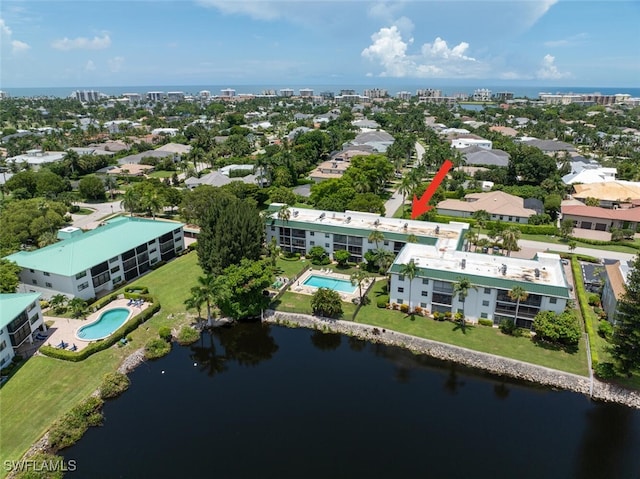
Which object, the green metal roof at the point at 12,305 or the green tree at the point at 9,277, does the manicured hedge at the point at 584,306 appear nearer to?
the green metal roof at the point at 12,305

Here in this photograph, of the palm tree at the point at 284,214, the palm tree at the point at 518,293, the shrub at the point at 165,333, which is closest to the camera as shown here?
the palm tree at the point at 518,293

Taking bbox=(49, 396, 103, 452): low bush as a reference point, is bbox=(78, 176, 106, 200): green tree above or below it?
above

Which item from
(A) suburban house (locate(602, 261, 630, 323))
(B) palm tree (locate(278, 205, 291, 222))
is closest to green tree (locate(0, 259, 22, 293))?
(B) palm tree (locate(278, 205, 291, 222))

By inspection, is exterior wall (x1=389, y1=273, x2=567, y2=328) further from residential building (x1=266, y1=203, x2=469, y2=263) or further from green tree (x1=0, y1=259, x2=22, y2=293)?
green tree (x1=0, y1=259, x2=22, y2=293)

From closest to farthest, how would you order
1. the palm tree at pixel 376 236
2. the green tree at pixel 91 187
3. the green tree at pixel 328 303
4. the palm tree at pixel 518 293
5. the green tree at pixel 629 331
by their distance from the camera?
the green tree at pixel 629 331
the palm tree at pixel 518 293
the green tree at pixel 328 303
the palm tree at pixel 376 236
the green tree at pixel 91 187

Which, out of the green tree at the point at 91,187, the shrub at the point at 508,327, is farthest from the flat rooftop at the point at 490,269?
the green tree at the point at 91,187

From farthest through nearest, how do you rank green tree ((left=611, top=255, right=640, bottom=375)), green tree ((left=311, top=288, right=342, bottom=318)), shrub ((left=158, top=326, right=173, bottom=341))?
green tree ((left=311, top=288, right=342, bottom=318)) < shrub ((left=158, top=326, right=173, bottom=341)) < green tree ((left=611, top=255, right=640, bottom=375))

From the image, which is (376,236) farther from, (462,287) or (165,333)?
(165,333)

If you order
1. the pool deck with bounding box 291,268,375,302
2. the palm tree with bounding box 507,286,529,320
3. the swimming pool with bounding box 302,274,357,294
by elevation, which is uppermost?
the palm tree with bounding box 507,286,529,320
